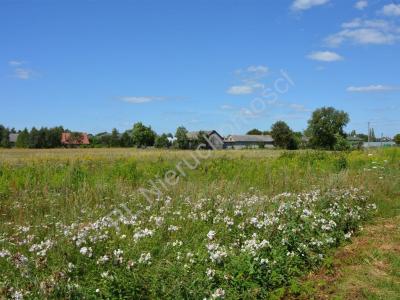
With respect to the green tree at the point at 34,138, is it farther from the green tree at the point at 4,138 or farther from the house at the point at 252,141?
the house at the point at 252,141

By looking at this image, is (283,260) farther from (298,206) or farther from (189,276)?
(298,206)

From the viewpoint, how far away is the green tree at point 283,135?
9225cm

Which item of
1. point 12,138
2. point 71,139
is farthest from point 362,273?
point 12,138

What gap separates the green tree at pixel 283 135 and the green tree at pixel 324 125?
4.63m

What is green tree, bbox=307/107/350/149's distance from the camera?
3435 inches

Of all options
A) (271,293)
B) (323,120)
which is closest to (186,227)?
(271,293)

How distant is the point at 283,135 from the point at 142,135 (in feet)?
109

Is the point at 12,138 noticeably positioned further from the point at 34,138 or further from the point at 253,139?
the point at 253,139

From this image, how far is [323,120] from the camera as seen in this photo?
88.1m

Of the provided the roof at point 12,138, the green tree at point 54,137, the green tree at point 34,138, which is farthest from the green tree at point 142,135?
the roof at point 12,138

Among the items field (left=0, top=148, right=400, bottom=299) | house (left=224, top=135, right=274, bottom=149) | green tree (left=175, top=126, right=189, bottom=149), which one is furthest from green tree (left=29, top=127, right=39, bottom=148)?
field (left=0, top=148, right=400, bottom=299)

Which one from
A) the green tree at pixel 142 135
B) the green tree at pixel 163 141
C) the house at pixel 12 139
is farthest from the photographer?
the house at pixel 12 139

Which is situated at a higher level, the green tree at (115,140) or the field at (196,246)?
the green tree at (115,140)

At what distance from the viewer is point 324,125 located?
88.1 metres
